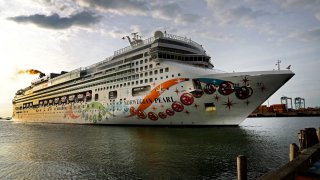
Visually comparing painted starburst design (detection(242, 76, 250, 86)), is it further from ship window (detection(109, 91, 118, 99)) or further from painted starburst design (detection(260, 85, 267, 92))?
ship window (detection(109, 91, 118, 99))

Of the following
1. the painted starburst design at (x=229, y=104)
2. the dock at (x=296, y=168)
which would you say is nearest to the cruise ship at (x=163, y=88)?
the painted starburst design at (x=229, y=104)

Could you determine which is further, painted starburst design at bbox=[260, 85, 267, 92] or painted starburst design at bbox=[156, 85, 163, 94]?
painted starburst design at bbox=[156, 85, 163, 94]

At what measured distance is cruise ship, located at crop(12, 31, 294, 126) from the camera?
33.4 metres

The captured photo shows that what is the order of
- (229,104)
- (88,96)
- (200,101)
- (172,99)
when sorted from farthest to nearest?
(88,96) < (172,99) < (200,101) < (229,104)

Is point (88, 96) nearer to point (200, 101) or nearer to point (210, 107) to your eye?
point (200, 101)

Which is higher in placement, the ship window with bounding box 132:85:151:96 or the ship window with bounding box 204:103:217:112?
the ship window with bounding box 132:85:151:96

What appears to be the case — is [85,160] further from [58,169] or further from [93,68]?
[93,68]

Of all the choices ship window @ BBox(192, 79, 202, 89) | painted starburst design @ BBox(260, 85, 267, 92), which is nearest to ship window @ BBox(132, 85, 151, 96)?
ship window @ BBox(192, 79, 202, 89)

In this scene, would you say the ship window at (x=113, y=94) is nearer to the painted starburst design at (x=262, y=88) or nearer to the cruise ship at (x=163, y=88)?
the cruise ship at (x=163, y=88)

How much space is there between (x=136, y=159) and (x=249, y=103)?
21.0 metres

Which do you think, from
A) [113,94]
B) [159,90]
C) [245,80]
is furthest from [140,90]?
[245,80]

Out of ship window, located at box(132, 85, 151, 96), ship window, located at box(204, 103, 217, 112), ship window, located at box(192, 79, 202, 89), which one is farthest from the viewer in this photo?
ship window, located at box(132, 85, 151, 96)

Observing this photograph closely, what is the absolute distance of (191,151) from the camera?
19766mm

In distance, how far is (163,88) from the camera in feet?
125
